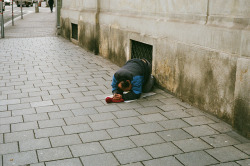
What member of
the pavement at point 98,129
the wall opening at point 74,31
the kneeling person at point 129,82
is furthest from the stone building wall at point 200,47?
the wall opening at point 74,31

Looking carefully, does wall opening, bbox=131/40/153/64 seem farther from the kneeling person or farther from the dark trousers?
the kneeling person

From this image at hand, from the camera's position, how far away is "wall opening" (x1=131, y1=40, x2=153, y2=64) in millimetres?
7090

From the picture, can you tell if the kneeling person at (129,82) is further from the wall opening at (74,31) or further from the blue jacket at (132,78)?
the wall opening at (74,31)

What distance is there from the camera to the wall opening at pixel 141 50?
7090mm

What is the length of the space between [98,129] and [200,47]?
2.02 m

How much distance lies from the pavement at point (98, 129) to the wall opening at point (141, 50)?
3.16 feet

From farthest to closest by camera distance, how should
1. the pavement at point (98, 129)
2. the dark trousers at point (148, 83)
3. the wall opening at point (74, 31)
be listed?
the wall opening at point (74, 31) → the dark trousers at point (148, 83) → the pavement at point (98, 129)

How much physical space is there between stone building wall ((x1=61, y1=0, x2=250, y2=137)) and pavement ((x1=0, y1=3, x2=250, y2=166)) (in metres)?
0.26

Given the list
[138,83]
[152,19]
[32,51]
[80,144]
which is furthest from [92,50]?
[80,144]

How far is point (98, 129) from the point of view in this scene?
14.6ft

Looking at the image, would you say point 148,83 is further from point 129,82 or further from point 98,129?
point 98,129

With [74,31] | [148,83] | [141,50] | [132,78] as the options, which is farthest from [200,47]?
[74,31]

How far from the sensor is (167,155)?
370 centimetres

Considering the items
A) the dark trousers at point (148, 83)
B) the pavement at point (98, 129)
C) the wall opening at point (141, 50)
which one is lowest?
the pavement at point (98, 129)
